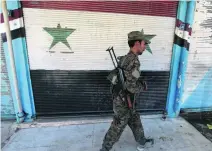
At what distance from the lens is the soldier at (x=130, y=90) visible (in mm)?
2777

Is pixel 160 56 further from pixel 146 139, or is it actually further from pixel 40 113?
pixel 40 113

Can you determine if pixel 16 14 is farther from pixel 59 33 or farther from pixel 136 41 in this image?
pixel 136 41

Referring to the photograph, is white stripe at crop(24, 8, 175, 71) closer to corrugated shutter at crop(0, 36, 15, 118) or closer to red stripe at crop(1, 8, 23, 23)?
red stripe at crop(1, 8, 23, 23)

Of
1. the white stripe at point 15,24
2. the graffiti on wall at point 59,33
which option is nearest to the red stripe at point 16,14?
the white stripe at point 15,24

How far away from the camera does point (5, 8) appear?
130 inches

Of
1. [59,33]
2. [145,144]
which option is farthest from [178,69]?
[59,33]

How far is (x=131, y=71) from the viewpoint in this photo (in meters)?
2.78

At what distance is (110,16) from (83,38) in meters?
0.56

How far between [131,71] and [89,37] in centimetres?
119

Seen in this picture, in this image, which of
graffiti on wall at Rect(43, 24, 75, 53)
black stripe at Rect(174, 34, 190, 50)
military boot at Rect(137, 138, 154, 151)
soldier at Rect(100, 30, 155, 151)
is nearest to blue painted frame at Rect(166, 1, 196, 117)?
black stripe at Rect(174, 34, 190, 50)

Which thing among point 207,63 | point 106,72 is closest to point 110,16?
point 106,72

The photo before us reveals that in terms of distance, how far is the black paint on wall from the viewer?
3.83 m

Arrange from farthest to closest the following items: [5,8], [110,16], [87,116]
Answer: [87,116]
[110,16]
[5,8]

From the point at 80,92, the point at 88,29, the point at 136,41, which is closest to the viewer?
the point at 136,41
